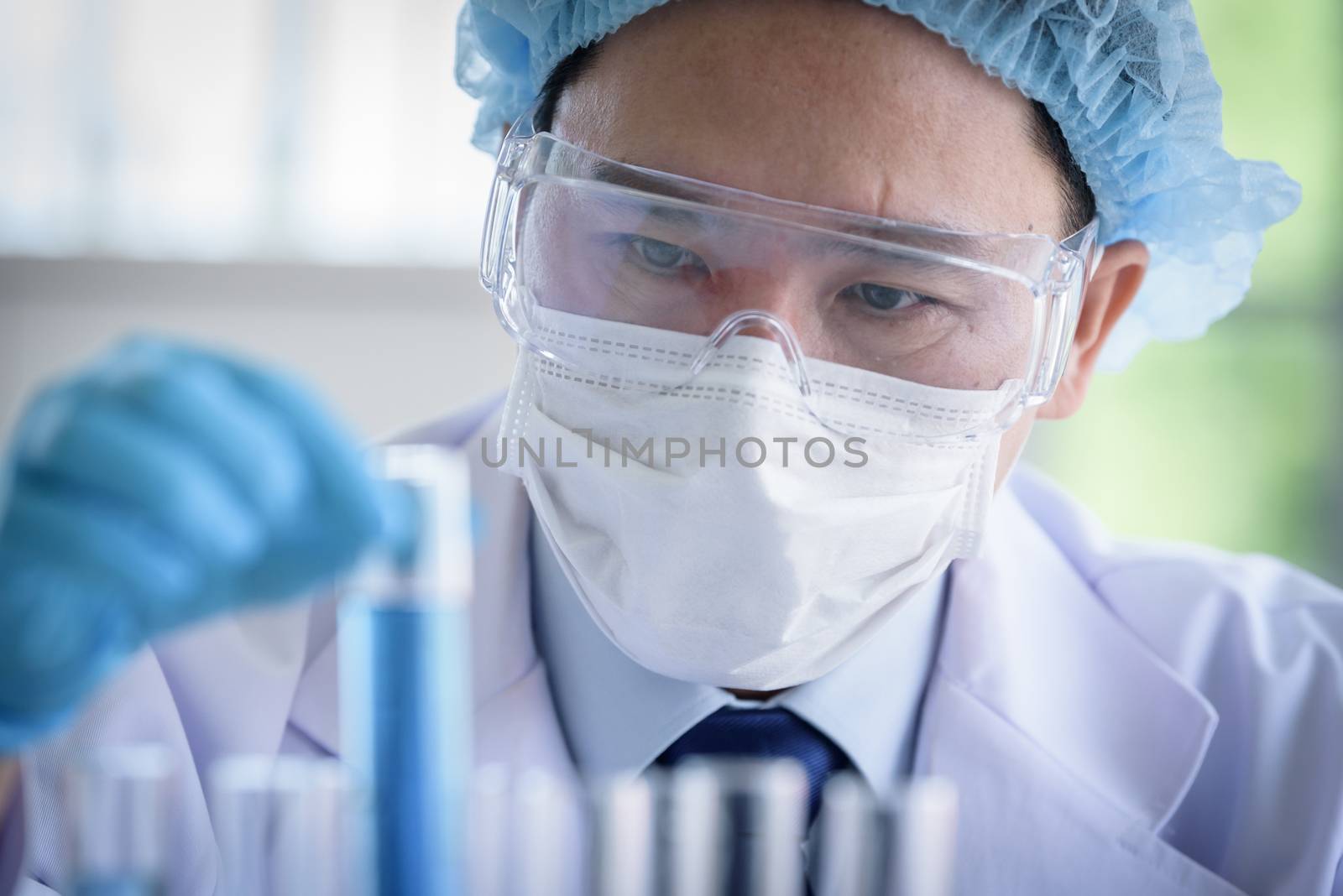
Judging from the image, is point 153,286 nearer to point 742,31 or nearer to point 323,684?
point 323,684

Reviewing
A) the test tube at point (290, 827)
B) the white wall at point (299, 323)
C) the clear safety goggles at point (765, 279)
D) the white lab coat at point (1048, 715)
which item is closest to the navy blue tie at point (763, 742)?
the white lab coat at point (1048, 715)

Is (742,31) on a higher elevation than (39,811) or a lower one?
higher

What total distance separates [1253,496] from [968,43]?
11.6ft

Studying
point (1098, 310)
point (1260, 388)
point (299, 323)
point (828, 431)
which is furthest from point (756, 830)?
point (1260, 388)

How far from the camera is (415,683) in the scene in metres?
0.62

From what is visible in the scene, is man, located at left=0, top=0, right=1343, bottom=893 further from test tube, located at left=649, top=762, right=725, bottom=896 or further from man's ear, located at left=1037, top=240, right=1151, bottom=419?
test tube, located at left=649, top=762, right=725, bottom=896

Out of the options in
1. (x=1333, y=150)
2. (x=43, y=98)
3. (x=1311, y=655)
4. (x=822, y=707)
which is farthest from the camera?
(x=1333, y=150)

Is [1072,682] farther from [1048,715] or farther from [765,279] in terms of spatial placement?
[765,279]

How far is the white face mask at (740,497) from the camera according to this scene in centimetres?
108

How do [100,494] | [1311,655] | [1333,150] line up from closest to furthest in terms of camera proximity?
[100,494] → [1311,655] → [1333,150]

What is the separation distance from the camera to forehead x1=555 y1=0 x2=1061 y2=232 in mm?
1101

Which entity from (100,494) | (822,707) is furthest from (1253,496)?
(100,494)

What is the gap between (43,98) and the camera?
3.39m

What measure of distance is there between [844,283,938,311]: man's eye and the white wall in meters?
2.46
